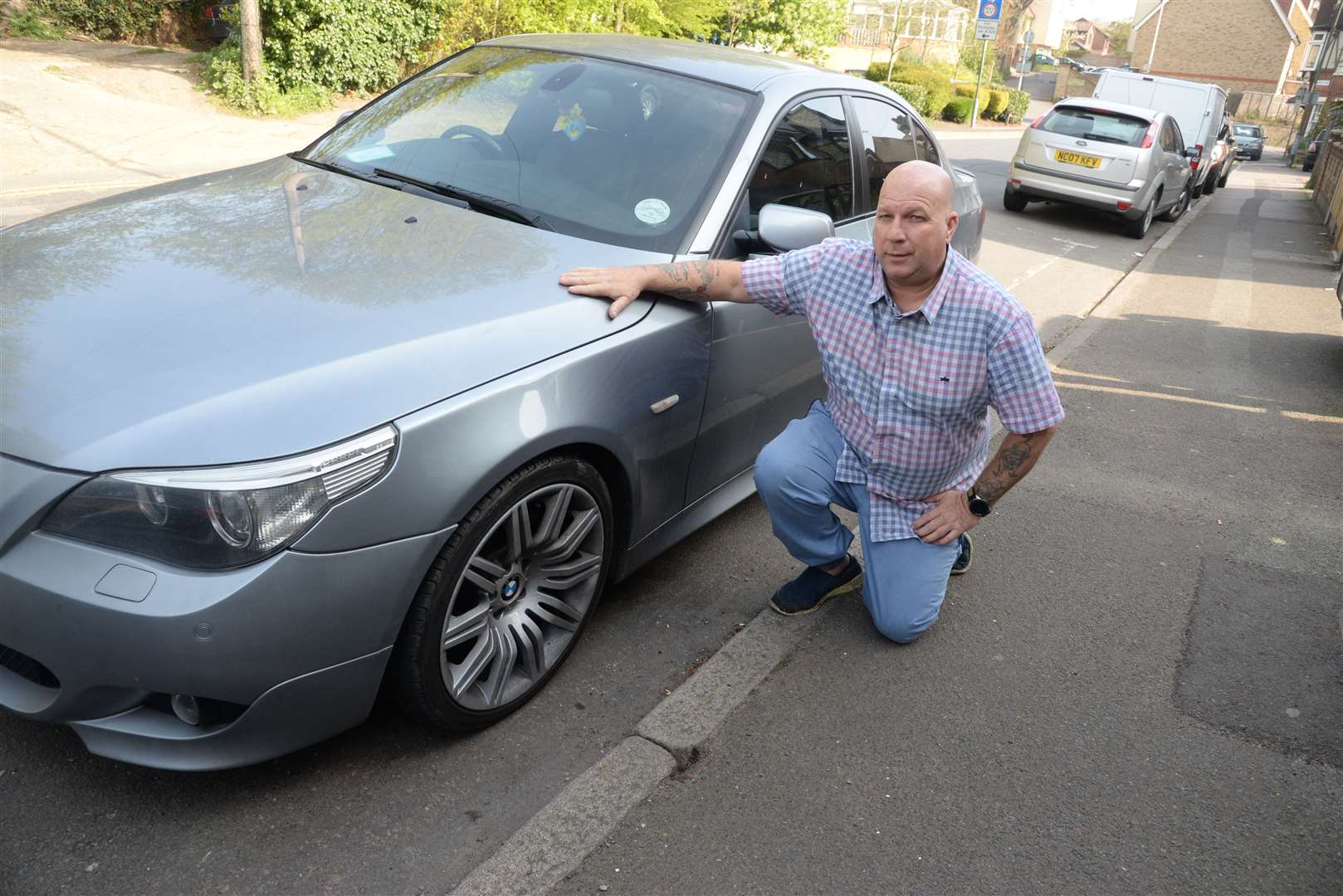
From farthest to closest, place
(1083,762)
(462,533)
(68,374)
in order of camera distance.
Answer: (1083,762) → (462,533) → (68,374)

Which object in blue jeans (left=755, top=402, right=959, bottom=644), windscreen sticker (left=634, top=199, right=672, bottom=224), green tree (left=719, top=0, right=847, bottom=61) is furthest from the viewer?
green tree (left=719, top=0, right=847, bottom=61)

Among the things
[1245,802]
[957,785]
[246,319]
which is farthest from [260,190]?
[1245,802]

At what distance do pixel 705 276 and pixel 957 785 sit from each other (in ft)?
5.14

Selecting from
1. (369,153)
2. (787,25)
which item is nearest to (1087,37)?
(787,25)

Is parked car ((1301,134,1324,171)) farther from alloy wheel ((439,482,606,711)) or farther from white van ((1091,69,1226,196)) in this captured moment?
alloy wheel ((439,482,606,711))

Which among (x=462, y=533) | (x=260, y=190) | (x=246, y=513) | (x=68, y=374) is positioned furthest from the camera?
(x=260, y=190)

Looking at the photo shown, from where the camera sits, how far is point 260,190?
3.34 metres

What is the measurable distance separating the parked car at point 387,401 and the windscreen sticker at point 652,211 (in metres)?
0.01

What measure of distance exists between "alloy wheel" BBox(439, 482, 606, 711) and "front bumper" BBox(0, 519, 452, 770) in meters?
0.24

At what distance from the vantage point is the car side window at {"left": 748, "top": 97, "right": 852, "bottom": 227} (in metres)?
3.46

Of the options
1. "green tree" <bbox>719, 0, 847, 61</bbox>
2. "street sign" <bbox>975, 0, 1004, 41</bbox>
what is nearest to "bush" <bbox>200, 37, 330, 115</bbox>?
"green tree" <bbox>719, 0, 847, 61</bbox>

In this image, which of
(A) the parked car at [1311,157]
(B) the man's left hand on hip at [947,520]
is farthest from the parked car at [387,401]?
(A) the parked car at [1311,157]

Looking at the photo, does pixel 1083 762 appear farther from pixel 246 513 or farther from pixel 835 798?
pixel 246 513

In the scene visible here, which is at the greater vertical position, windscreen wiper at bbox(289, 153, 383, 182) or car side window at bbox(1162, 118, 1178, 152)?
windscreen wiper at bbox(289, 153, 383, 182)
